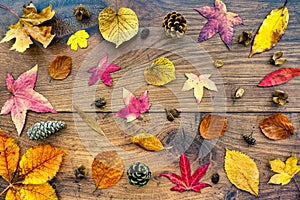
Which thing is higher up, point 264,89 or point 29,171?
point 264,89

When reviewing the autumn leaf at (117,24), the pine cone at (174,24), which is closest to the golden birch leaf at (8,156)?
the autumn leaf at (117,24)

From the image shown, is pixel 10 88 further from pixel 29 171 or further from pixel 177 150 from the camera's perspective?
pixel 177 150

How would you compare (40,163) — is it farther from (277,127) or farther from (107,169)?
(277,127)

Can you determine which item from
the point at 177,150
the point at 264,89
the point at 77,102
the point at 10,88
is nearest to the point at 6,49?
the point at 10,88

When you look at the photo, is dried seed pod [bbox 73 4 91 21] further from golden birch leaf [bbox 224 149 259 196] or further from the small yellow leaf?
golden birch leaf [bbox 224 149 259 196]

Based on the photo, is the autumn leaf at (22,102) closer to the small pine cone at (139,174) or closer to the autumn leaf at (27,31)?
the autumn leaf at (27,31)

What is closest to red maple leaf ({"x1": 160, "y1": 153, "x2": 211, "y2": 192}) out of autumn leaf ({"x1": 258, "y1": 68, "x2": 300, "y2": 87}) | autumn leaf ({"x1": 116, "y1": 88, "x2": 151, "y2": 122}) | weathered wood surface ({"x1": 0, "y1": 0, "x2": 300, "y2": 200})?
weathered wood surface ({"x1": 0, "y1": 0, "x2": 300, "y2": 200})

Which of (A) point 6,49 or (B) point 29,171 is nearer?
(B) point 29,171

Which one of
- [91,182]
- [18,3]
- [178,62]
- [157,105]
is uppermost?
[18,3]
